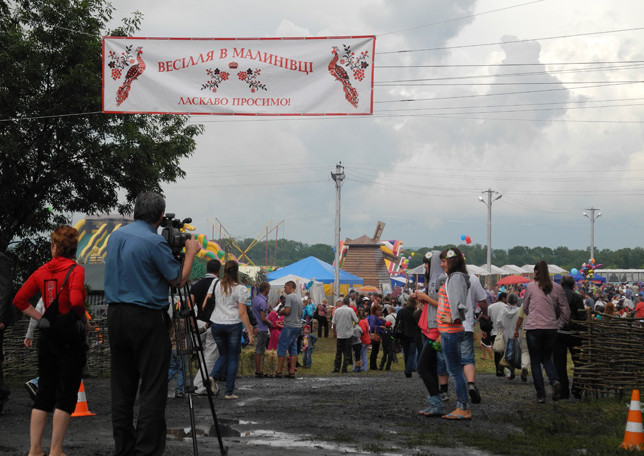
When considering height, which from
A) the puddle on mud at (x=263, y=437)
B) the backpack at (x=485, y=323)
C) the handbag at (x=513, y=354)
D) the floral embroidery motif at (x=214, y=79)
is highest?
the floral embroidery motif at (x=214, y=79)

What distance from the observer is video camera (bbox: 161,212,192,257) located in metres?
5.63

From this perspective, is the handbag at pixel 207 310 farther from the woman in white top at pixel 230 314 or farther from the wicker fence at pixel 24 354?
the wicker fence at pixel 24 354

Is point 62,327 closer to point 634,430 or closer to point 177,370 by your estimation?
point 634,430

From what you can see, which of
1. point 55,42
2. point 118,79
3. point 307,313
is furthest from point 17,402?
point 307,313

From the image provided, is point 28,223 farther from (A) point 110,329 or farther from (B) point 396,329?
(A) point 110,329

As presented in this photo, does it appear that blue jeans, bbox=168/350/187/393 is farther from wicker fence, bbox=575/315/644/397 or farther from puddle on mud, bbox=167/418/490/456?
wicker fence, bbox=575/315/644/397

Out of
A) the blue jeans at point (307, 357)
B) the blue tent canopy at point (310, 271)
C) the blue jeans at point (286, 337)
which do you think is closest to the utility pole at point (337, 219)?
the blue tent canopy at point (310, 271)

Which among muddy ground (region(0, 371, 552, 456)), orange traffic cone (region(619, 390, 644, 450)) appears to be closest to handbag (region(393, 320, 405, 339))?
muddy ground (region(0, 371, 552, 456))

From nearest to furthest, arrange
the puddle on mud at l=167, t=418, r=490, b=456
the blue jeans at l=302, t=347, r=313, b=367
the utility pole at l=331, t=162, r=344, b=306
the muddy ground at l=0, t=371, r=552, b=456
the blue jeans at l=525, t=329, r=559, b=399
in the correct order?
1. the puddle on mud at l=167, t=418, r=490, b=456
2. the muddy ground at l=0, t=371, r=552, b=456
3. the blue jeans at l=525, t=329, r=559, b=399
4. the blue jeans at l=302, t=347, r=313, b=367
5. the utility pole at l=331, t=162, r=344, b=306

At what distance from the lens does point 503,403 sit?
35.0ft

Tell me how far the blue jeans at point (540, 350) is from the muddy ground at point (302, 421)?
1.14 feet

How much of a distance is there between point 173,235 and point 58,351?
1368 mm

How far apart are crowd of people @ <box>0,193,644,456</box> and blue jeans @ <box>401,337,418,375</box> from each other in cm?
3

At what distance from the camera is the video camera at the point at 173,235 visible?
563 centimetres
